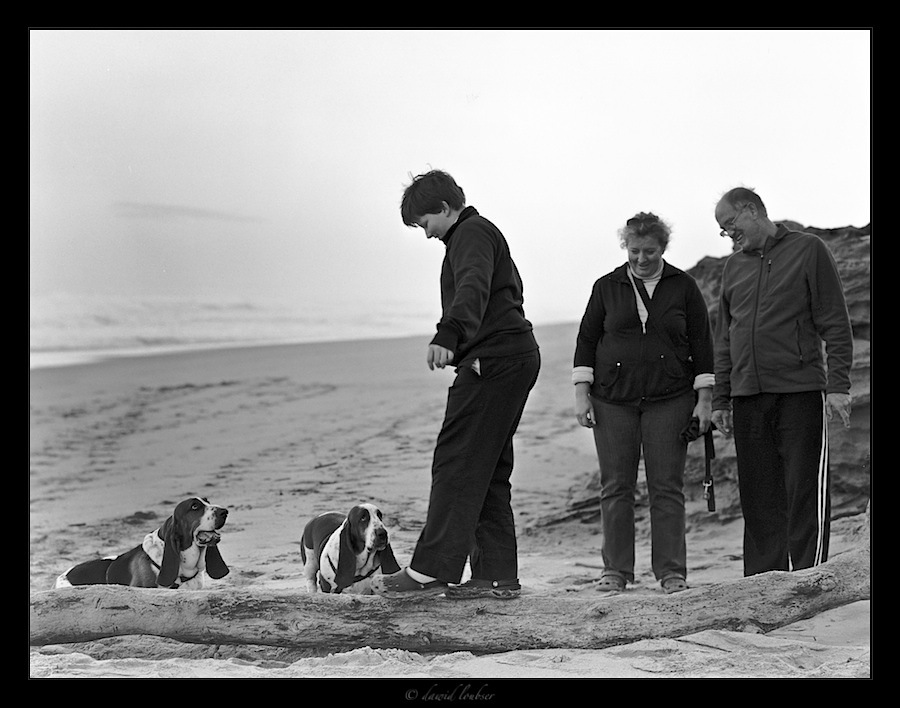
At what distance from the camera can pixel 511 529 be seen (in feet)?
12.1

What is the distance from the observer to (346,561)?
12.7 ft

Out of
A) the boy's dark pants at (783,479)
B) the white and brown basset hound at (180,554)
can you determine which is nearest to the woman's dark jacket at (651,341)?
the boy's dark pants at (783,479)

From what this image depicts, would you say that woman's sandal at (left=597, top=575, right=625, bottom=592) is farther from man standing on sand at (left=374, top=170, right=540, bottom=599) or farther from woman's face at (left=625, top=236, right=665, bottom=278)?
woman's face at (left=625, top=236, right=665, bottom=278)

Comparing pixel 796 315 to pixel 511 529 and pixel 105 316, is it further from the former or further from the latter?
pixel 105 316

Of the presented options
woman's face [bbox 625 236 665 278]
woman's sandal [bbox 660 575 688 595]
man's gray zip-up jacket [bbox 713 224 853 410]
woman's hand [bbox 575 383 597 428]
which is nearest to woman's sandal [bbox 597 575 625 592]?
woman's sandal [bbox 660 575 688 595]

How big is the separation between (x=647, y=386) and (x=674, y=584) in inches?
31.7

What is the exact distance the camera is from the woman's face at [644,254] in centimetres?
421

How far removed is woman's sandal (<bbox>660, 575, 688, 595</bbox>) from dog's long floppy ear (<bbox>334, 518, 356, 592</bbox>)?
1.26m

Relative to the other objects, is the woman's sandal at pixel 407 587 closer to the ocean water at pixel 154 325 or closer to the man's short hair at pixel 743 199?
the man's short hair at pixel 743 199

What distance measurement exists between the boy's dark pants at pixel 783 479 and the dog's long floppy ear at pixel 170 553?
2.27 meters

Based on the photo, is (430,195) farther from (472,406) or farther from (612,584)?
(612,584)

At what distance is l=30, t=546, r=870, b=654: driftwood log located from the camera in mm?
3463

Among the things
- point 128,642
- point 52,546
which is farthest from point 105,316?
point 128,642

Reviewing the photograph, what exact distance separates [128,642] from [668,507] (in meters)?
2.16
